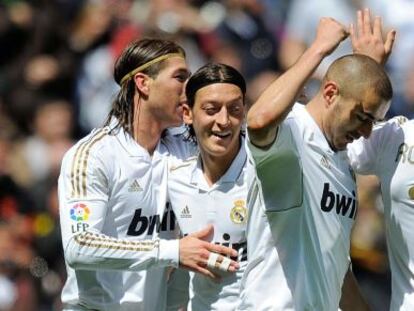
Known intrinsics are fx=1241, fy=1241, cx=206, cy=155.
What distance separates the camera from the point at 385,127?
556 cm

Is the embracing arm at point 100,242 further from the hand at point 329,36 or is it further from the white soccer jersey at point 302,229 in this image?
the hand at point 329,36

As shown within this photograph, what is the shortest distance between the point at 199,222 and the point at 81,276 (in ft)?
2.17

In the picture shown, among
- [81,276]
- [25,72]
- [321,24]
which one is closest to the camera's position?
[321,24]

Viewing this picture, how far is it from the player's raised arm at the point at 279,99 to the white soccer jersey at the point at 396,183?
813mm

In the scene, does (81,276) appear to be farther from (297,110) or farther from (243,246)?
(297,110)

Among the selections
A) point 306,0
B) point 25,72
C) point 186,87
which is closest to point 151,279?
point 186,87

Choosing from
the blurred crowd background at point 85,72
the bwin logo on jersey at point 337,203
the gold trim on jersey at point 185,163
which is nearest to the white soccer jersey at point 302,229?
the bwin logo on jersey at point 337,203

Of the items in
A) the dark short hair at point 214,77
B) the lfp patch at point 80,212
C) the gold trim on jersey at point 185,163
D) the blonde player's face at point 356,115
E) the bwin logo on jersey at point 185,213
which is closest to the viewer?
the blonde player's face at point 356,115

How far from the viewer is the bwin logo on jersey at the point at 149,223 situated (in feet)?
19.5

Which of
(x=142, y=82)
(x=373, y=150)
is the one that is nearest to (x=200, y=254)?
(x=373, y=150)

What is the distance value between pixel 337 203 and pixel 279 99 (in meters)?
0.76

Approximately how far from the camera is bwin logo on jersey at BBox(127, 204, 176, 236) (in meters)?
5.95

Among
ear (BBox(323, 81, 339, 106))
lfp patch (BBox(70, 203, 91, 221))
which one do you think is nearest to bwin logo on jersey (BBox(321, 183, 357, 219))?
ear (BBox(323, 81, 339, 106))

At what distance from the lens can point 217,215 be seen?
5.76 m
